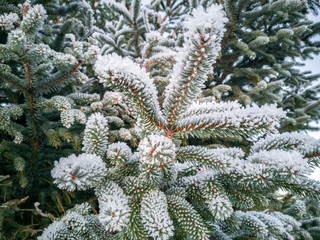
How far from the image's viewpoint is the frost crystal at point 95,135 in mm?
927

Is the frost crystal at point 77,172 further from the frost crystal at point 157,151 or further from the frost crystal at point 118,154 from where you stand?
the frost crystal at point 157,151

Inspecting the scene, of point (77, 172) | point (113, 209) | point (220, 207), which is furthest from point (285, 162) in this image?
point (77, 172)

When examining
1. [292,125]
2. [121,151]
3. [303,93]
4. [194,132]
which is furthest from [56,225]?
[303,93]

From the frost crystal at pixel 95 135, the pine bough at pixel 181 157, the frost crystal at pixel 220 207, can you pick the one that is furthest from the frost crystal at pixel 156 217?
the frost crystal at pixel 95 135

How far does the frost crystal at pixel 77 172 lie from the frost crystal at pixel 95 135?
0.10 metres

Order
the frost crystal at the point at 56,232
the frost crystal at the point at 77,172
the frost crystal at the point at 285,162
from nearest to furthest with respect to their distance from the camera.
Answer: the frost crystal at the point at 285,162 → the frost crystal at the point at 77,172 → the frost crystal at the point at 56,232

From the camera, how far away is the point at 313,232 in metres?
2.47

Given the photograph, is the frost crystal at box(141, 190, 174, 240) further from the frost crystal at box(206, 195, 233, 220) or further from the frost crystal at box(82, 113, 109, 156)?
the frost crystal at box(82, 113, 109, 156)

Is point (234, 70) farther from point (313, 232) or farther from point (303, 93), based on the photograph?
point (313, 232)

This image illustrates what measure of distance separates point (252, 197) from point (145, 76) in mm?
792

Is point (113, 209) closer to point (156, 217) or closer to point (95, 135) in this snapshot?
point (156, 217)

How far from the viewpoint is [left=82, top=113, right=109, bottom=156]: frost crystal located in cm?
93

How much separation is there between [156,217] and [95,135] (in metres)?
0.43

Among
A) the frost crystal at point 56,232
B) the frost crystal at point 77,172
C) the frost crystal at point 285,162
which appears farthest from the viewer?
the frost crystal at point 56,232
